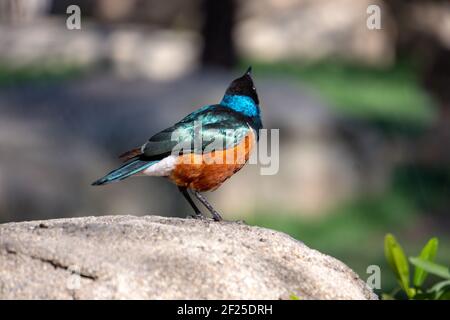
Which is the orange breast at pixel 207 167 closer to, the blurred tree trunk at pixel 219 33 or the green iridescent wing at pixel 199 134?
the green iridescent wing at pixel 199 134

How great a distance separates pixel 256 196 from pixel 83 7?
9.73 meters

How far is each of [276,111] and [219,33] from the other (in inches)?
116

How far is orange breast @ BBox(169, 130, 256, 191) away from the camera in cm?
445

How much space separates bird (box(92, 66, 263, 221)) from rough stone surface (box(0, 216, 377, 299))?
0.28m

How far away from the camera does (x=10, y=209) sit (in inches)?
413

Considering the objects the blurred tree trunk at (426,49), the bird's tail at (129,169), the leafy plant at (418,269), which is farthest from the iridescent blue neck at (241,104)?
the blurred tree trunk at (426,49)

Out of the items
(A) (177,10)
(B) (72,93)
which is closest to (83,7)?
(A) (177,10)

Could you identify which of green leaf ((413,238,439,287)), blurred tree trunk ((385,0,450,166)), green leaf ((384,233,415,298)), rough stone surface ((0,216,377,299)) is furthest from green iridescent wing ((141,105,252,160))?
blurred tree trunk ((385,0,450,166))

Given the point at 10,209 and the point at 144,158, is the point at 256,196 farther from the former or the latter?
the point at 144,158

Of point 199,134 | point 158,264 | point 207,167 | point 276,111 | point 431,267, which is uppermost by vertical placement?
point 199,134

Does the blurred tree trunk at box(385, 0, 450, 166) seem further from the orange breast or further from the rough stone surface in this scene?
the rough stone surface

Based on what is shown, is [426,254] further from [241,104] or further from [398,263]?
[241,104]

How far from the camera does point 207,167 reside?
4465mm

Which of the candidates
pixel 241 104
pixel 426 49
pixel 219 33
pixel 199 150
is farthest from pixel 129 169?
pixel 426 49
